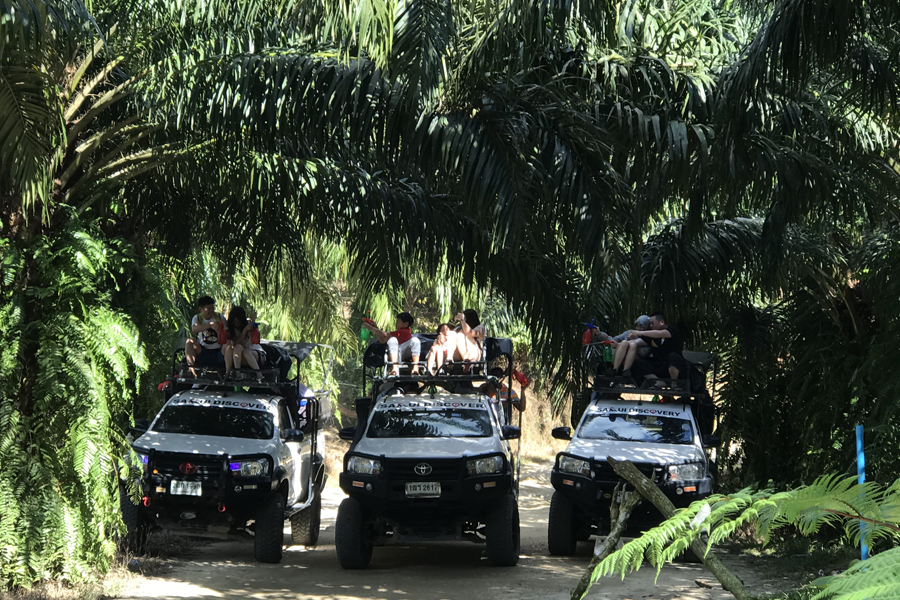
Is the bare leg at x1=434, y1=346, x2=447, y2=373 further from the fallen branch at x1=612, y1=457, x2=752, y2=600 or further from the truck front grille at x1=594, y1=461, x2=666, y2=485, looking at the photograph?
the fallen branch at x1=612, y1=457, x2=752, y2=600

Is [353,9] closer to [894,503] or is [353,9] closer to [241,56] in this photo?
[241,56]

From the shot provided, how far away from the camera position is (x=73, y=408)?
8.94 meters

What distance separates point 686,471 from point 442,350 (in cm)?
338

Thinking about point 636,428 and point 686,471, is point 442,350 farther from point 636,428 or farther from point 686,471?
point 686,471

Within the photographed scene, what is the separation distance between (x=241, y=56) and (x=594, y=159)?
3363 mm

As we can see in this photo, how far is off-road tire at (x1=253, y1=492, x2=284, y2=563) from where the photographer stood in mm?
11195

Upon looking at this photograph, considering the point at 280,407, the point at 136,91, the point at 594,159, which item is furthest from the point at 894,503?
the point at 280,407

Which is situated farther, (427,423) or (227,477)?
(427,423)

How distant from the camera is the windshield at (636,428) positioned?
12086mm

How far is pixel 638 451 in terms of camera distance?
11633 mm

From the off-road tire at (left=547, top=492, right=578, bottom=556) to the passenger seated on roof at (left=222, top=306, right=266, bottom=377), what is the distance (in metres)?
4.06

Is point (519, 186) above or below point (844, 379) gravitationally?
above

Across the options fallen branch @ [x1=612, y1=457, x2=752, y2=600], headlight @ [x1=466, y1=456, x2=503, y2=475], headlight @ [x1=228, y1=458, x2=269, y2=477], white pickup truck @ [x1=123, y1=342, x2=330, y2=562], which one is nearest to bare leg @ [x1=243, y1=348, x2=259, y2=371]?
white pickup truck @ [x1=123, y1=342, x2=330, y2=562]

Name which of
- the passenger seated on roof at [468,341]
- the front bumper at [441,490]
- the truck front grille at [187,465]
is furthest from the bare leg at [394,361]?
the truck front grille at [187,465]
